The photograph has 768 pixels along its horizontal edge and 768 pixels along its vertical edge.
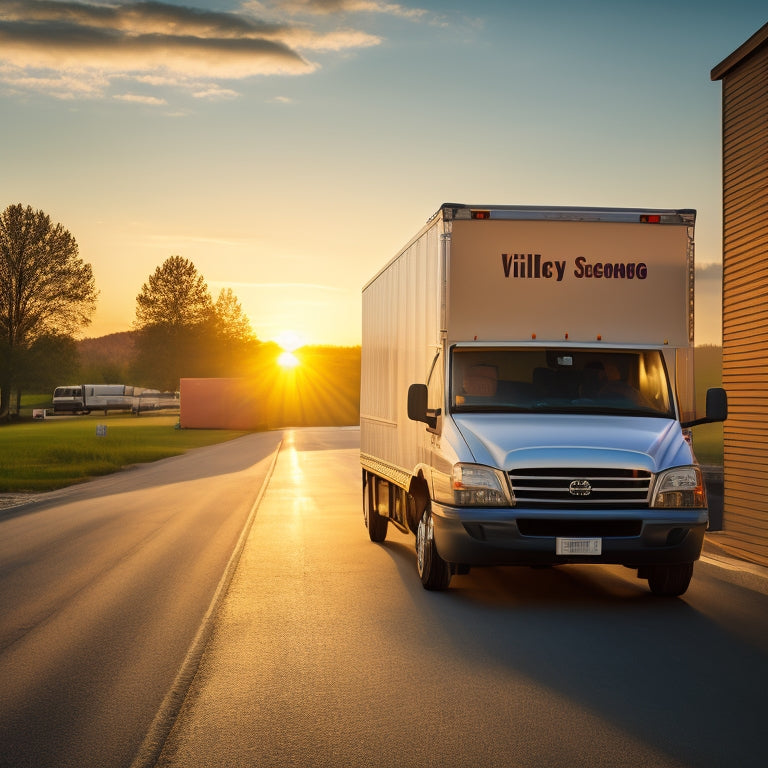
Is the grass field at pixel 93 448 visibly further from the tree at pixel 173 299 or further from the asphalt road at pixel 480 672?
the tree at pixel 173 299

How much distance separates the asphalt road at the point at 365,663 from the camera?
543 cm

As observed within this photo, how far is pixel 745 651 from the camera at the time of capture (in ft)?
24.6

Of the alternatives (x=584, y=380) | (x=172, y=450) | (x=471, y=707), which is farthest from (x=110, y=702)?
(x=172, y=450)

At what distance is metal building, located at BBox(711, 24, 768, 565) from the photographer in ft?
49.6

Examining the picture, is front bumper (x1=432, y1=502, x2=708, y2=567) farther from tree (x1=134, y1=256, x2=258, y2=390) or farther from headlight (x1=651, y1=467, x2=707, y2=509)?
tree (x1=134, y1=256, x2=258, y2=390)

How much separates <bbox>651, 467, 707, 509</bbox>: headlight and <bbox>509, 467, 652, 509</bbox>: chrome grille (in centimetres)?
11

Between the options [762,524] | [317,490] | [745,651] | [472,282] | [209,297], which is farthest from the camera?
[209,297]

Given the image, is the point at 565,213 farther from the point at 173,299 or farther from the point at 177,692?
the point at 173,299

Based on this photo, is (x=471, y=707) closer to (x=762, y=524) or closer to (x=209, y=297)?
(x=762, y=524)

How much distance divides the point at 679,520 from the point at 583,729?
371cm

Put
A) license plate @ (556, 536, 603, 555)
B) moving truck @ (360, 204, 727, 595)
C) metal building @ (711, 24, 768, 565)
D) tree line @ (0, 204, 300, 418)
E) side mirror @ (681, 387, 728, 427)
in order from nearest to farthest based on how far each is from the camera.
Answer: license plate @ (556, 536, 603, 555) < moving truck @ (360, 204, 727, 595) < side mirror @ (681, 387, 728, 427) < metal building @ (711, 24, 768, 565) < tree line @ (0, 204, 300, 418)

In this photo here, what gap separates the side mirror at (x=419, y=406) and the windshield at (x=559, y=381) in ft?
0.87

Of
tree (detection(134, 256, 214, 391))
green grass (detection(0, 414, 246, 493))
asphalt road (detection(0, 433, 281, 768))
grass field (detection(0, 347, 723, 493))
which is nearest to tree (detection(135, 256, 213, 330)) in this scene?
tree (detection(134, 256, 214, 391))

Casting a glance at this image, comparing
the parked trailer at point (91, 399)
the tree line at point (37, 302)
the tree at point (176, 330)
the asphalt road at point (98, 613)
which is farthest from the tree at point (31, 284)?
the asphalt road at point (98, 613)
